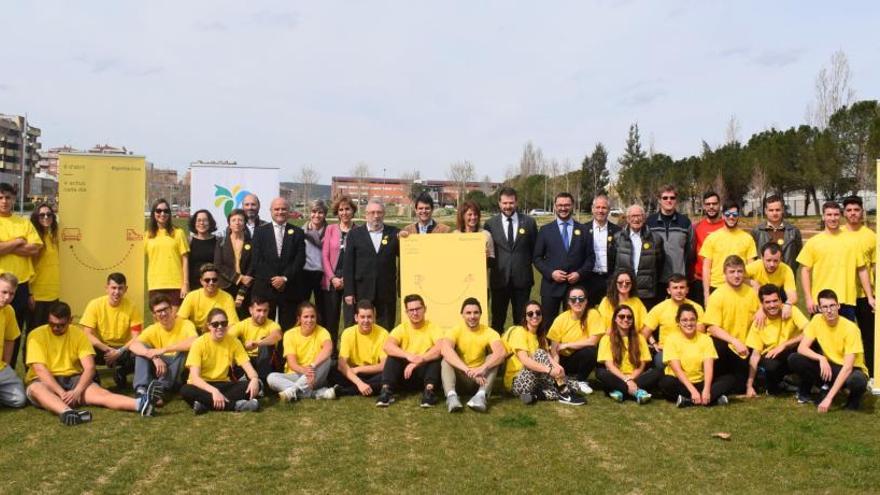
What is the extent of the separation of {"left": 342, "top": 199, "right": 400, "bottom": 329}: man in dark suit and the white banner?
175 inches

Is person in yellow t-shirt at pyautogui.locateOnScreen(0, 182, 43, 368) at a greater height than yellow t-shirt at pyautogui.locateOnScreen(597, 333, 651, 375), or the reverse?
person in yellow t-shirt at pyautogui.locateOnScreen(0, 182, 43, 368)

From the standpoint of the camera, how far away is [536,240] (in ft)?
29.6

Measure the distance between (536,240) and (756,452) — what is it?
3.74 m

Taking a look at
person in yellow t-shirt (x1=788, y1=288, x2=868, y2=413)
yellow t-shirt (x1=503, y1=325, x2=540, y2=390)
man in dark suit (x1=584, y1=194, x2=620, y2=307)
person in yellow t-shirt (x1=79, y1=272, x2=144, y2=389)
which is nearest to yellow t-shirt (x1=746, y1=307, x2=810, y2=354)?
person in yellow t-shirt (x1=788, y1=288, x2=868, y2=413)

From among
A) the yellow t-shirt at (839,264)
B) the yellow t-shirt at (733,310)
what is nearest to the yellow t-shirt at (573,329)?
the yellow t-shirt at (733,310)

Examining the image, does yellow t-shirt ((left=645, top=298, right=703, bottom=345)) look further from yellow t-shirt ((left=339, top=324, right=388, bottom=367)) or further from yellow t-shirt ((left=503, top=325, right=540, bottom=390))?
yellow t-shirt ((left=339, top=324, right=388, bottom=367))

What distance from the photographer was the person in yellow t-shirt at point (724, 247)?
28.0ft

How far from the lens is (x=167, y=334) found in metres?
8.05

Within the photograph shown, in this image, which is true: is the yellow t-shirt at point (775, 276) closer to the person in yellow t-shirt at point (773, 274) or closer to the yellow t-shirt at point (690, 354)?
the person in yellow t-shirt at point (773, 274)

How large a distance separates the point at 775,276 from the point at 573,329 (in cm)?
226

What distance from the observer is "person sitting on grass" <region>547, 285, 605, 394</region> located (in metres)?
8.20

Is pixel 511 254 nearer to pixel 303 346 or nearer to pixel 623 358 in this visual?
pixel 623 358

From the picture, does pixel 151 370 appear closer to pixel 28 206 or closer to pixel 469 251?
pixel 469 251

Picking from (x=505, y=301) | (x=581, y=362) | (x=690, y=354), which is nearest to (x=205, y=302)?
(x=505, y=301)
